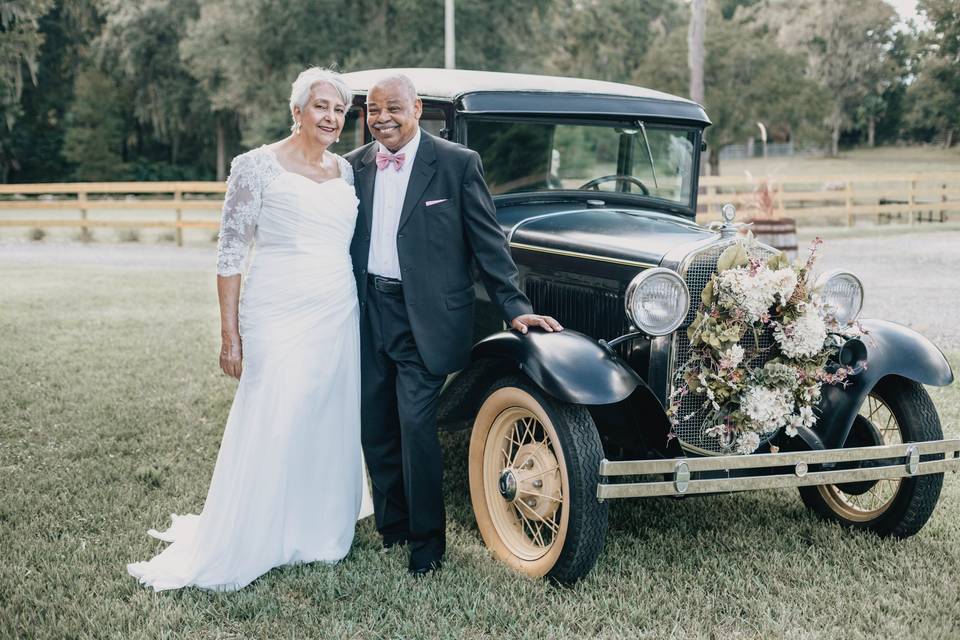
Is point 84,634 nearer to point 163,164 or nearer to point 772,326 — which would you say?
point 772,326

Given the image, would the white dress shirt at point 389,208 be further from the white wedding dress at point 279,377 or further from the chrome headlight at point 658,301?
the chrome headlight at point 658,301

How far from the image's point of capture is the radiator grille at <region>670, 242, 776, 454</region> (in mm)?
3627

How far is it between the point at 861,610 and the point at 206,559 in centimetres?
251

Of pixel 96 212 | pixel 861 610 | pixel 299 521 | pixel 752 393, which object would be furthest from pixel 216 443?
pixel 96 212

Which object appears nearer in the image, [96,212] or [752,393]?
[752,393]

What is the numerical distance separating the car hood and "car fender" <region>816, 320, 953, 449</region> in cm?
83

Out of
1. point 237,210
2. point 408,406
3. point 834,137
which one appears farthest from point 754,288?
point 834,137

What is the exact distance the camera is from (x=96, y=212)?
28.9 metres

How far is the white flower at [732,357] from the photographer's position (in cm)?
347

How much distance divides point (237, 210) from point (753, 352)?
2.15 m

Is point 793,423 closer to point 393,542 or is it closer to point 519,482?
point 519,482

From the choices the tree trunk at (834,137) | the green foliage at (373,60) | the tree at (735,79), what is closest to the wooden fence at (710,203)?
the green foliage at (373,60)

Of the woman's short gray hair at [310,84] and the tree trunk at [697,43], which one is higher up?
the tree trunk at [697,43]

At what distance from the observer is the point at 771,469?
374 cm
